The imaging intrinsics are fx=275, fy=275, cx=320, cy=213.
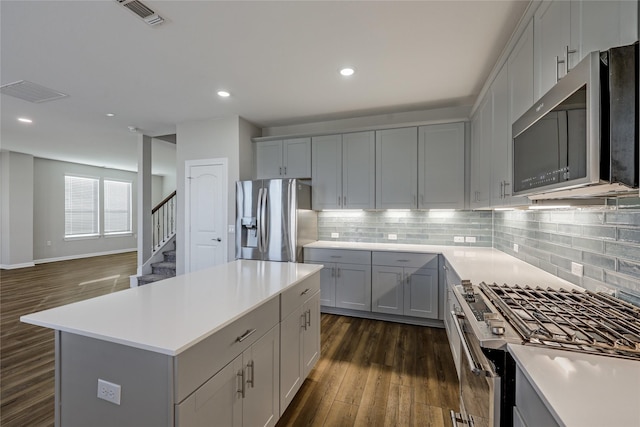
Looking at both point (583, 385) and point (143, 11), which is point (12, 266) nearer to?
point (143, 11)

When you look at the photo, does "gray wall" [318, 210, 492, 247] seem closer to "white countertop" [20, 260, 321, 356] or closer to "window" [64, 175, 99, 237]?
"white countertop" [20, 260, 321, 356]

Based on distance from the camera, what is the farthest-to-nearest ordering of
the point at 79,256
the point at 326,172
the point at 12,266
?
the point at 79,256 < the point at 12,266 < the point at 326,172

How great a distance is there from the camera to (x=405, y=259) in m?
3.31

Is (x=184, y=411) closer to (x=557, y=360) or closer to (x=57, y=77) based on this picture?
(x=557, y=360)

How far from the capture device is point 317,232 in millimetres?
4230

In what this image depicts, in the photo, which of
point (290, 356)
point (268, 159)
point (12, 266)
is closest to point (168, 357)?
point (290, 356)

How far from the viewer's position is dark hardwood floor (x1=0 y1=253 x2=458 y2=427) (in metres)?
1.87

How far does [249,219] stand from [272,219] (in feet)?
1.12

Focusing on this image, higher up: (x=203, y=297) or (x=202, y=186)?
(x=202, y=186)

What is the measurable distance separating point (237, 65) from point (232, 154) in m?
1.54

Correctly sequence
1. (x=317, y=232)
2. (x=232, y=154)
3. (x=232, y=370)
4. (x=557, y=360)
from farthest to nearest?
(x=317, y=232) → (x=232, y=154) → (x=232, y=370) → (x=557, y=360)

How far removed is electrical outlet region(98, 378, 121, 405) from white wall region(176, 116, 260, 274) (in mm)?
2869

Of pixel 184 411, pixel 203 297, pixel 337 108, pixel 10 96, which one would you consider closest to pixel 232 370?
pixel 184 411

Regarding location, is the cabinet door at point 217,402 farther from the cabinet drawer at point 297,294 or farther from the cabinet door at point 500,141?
the cabinet door at point 500,141
